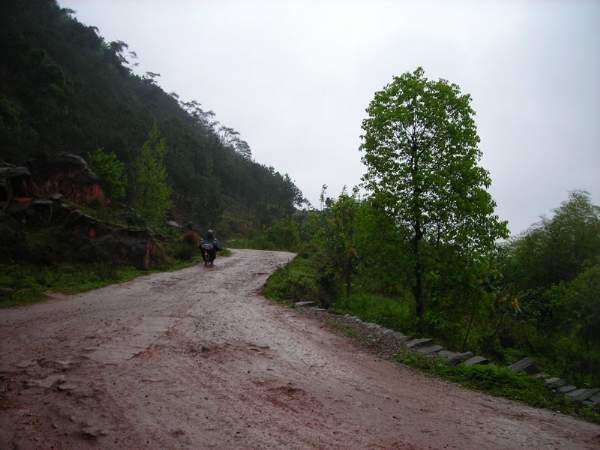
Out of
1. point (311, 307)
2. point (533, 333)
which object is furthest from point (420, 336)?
point (533, 333)

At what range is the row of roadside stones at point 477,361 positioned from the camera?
5982 millimetres

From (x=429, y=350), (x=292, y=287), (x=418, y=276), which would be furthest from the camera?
(x=292, y=287)

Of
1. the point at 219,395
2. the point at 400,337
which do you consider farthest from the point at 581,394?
the point at 219,395

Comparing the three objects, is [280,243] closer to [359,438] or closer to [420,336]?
A: [420,336]

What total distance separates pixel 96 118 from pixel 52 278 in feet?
122

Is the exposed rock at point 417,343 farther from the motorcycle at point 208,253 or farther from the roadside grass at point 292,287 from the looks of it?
the motorcycle at point 208,253

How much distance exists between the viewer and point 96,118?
4228 cm

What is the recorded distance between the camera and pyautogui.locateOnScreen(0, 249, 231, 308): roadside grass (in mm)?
9242

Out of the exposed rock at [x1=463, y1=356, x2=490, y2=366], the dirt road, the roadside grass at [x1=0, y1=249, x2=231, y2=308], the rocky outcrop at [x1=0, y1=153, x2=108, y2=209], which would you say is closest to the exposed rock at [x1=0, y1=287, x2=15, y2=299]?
the roadside grass at [x1=0, y1=249, x2=231, y2=308]

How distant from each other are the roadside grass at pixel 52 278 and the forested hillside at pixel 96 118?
10.3m

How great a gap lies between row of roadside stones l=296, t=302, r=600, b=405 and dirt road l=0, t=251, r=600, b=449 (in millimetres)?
1031

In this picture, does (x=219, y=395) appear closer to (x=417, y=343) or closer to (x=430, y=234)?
(x=417, y=343)

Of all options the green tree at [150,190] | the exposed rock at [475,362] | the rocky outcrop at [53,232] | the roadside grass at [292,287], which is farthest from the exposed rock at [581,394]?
the green tree at [150,190]

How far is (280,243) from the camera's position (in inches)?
1458
